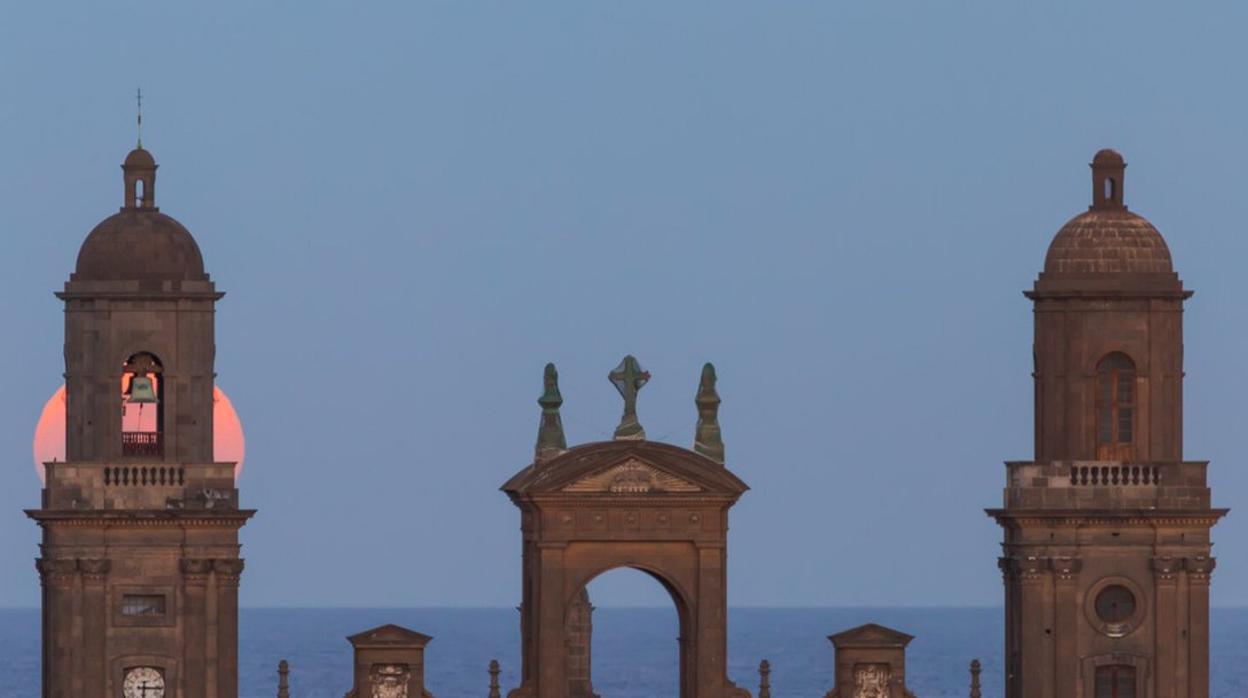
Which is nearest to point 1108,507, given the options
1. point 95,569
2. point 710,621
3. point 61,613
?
point 710,621

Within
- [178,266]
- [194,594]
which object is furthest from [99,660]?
[178,266]

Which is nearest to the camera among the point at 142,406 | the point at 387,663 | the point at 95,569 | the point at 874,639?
the point at 387,663

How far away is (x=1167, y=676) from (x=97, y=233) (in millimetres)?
23859

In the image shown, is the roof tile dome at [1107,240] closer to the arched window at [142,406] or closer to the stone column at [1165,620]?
the stone column at [1165,620]

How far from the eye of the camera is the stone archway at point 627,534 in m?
95.7

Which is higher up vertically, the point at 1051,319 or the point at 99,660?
the point at 1051,319

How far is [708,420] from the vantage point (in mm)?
96438

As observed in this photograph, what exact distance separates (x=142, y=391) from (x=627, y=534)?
34.5 feet

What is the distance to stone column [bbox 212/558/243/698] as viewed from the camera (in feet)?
320

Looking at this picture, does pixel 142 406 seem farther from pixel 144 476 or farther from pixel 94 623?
pixel 94 623

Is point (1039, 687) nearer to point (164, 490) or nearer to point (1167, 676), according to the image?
point (1167, 676)

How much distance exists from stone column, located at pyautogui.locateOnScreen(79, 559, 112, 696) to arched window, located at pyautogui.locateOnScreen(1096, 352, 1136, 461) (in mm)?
20609

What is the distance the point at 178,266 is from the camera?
97875 millimetres

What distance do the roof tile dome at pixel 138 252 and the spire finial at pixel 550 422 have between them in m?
7.67
